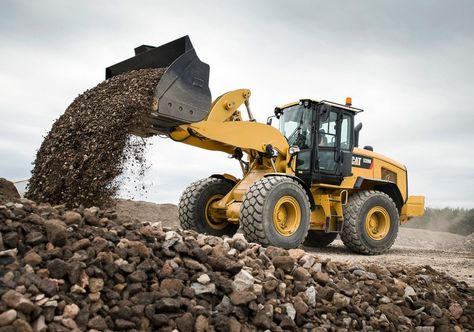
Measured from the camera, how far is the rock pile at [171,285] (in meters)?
3.96

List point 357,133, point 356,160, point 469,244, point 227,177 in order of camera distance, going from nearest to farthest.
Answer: point 227,177 < point 357,133 < point 356,160 < point 469,244

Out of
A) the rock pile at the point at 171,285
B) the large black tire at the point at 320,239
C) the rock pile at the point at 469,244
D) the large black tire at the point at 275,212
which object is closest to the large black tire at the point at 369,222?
the large black tire at the point at 320,239

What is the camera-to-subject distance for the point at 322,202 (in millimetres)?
9516

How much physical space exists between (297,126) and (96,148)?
3.98m

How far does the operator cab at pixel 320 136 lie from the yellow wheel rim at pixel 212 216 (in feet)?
5.22

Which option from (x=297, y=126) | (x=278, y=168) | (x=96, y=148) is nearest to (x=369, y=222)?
(x=278, y=168)

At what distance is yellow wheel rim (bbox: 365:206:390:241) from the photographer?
10188 millimetres

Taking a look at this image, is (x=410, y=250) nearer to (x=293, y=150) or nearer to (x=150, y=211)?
(x=293, y=150)

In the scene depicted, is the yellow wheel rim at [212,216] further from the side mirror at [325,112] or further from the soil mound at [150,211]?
the soil mound at [150,211]

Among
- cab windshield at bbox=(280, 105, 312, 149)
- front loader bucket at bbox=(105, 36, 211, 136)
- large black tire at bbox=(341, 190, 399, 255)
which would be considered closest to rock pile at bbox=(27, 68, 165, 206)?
front loader bucket at bbox=(105, 36, 211, 136)

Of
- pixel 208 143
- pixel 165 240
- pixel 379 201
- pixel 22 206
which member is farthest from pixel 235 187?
pixel 22 206

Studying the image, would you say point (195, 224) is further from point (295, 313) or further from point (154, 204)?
point (154, 204)

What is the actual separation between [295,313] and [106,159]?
3328 millimetres

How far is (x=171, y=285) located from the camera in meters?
4.54
